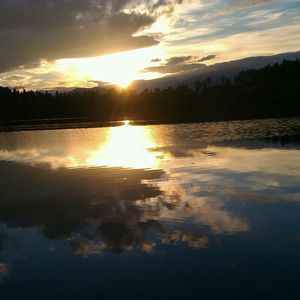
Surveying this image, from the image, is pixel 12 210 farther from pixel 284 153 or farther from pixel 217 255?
pixel 284 153

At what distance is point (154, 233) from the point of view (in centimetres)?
1332

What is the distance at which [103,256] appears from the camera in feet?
38.5

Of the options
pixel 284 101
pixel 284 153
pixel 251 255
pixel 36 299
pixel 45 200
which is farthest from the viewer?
pixel 284 101

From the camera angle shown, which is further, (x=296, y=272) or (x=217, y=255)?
(x=217, y=255)

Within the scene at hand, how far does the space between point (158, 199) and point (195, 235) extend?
5244mm

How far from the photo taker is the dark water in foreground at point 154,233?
32.3ft

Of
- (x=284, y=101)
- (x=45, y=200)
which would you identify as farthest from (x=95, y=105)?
(x=45, y=200)

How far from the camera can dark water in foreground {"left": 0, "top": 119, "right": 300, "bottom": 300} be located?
9844 mm

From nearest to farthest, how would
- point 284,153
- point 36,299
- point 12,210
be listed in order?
point 36,299 → point 12,210 → point 284,153

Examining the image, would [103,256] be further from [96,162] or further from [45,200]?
[96,162]

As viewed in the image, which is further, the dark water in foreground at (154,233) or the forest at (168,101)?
Result: the forest at (168,101)

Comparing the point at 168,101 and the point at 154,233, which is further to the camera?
the point at 168,101

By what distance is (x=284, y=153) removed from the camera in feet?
99.5

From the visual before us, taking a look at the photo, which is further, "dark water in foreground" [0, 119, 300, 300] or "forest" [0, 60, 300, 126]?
"forest" [0, 60, 300, 126]
